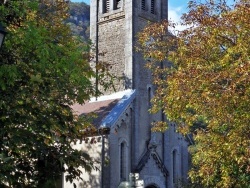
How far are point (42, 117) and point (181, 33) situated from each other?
5.23 metres

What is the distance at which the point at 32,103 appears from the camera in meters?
14.8

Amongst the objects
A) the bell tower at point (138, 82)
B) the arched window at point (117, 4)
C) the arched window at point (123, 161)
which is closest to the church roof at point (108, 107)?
the bell tower at point (138, 82)

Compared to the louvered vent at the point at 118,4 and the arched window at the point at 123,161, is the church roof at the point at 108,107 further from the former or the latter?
the louvered vent at the point at 118,4

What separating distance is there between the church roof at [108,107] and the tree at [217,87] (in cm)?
1102

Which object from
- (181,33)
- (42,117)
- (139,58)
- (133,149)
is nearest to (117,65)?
(139,58)

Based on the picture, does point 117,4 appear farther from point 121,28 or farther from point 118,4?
point 121,28

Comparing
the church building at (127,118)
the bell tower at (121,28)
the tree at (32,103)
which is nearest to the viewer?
the tree at (32,103)

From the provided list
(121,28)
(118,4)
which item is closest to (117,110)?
(121,28)

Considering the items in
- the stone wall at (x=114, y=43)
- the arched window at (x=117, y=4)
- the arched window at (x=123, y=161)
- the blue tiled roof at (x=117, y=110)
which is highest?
the arched window at (x=117, y=4)

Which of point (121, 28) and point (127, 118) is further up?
point (121, 28)

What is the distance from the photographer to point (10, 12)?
46.8ft

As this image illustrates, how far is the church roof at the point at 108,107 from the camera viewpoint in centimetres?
2792

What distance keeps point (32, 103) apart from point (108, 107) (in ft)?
48.8

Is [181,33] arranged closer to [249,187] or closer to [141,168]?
[249,187]
